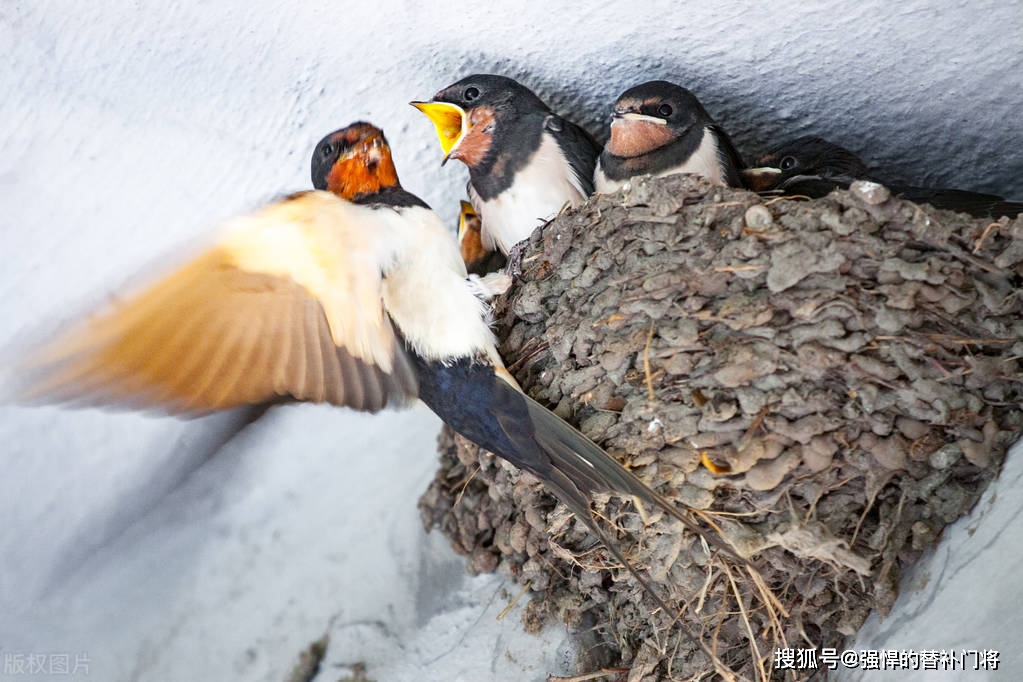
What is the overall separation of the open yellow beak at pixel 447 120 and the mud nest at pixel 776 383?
37 cm

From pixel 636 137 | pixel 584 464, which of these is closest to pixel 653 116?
pixel 636 137

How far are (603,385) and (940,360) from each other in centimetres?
59

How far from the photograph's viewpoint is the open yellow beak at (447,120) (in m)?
2.13

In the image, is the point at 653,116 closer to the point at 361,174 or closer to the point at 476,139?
the point at 476,139

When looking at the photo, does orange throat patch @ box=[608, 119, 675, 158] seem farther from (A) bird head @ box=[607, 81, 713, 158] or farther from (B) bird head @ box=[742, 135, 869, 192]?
(B) bird head @ box=[742, 135, 869, 192]

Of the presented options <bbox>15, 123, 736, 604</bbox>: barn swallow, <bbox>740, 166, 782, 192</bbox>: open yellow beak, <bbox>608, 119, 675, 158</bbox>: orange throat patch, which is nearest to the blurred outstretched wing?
<bbox>15, 123, 736, 604</bbox>: barn swallow

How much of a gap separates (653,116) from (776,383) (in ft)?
2.05

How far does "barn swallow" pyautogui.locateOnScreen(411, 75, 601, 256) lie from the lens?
6.93 feet

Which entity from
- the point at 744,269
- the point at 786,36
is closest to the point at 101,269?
the point at 744,269

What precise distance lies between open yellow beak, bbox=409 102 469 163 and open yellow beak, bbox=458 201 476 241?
201mm

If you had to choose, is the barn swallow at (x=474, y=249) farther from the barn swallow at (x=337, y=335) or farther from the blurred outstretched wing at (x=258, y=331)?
the blurred outstretched wing at (x=258, y=331)

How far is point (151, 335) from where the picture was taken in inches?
69.2

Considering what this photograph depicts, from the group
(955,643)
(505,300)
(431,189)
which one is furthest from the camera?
(431,189)

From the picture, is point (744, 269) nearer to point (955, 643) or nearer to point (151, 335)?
point (955, 643)
